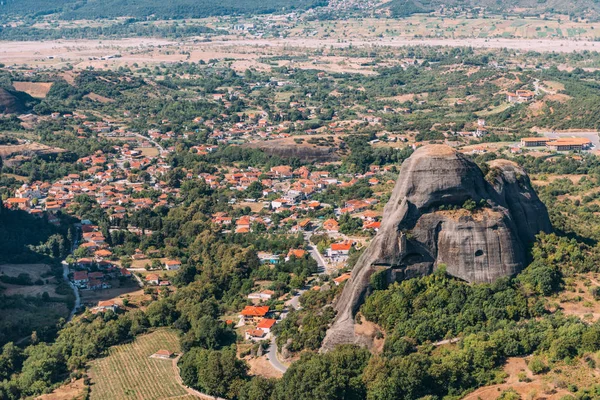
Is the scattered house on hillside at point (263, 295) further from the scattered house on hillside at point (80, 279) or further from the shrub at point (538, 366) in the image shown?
the shrub at point (538, 366)

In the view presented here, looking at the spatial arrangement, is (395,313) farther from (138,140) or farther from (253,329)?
(138,140)

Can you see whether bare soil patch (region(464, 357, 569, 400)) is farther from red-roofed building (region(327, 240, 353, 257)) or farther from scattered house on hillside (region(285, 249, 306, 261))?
scattered house on hillside (region(285, 249, 306, 261))

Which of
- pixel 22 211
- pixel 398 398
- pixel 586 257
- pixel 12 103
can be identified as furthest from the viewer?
pixel 12 103

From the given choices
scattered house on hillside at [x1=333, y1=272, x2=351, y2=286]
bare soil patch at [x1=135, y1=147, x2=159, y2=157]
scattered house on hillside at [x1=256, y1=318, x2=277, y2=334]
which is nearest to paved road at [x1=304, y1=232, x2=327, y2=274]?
scattered house on hillside at [x1=333, y1=272, x2=351, y2=286]

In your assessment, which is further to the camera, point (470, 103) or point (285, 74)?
point (285, 74)

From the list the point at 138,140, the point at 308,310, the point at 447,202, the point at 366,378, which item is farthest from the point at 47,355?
the point at 138,140

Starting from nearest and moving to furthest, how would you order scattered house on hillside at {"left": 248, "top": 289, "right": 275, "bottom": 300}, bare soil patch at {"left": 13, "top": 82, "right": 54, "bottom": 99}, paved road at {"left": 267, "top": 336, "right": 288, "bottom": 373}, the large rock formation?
the large rock formation
paved road at {"left": 267, "top": 336, "right": 288, "bottom": 373}
scattered house on hillside at {"left": 248, "top": 289, "right": 275, "bottom": 300}
bare soil patch at {"left": 13, "top": 82, "right": 54, "bottom": 99}
